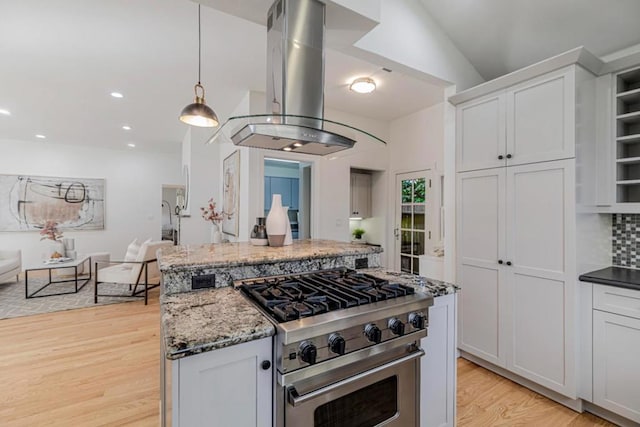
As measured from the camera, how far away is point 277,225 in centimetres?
216

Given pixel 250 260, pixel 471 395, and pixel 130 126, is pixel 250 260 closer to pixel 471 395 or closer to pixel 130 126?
pixel 471 395

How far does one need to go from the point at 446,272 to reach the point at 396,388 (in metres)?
1.65

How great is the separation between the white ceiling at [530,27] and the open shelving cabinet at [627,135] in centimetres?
28

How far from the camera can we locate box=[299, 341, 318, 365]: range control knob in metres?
1.01

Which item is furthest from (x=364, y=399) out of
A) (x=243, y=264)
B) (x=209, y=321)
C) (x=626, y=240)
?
(x=626, y=240)

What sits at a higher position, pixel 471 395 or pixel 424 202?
pixel 424 202

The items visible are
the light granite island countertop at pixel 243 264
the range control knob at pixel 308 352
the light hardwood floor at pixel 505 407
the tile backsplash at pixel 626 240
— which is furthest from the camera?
the tile backsplash at pixel 626 240

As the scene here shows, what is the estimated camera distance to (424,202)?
4285mm

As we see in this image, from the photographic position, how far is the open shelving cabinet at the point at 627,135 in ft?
6.61

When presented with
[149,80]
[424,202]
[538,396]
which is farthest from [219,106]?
[538,396]

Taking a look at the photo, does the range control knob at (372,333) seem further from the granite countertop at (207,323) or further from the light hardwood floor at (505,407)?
the light hardwood floor at (505,407)

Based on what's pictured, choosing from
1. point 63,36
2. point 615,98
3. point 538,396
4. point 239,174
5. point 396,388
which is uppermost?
point 63,36

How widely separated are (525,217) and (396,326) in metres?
1.56

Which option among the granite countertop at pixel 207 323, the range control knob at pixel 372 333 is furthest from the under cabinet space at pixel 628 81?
the granite countertop at pixel 207 323
